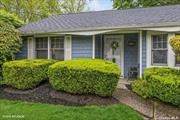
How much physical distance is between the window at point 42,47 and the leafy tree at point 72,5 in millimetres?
20499

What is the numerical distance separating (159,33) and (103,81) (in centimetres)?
385

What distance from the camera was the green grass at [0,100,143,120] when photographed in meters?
8.14

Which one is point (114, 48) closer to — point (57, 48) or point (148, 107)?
point (57, 48)

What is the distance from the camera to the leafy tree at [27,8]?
30.8m

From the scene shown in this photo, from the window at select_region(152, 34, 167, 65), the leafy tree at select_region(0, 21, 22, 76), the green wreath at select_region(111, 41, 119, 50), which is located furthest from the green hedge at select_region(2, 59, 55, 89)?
the window at select_region(152, 34, 167, 65)

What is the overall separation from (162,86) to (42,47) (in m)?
8.36

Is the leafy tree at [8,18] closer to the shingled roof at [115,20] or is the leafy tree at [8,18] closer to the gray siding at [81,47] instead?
the shingled roof at [115,20]

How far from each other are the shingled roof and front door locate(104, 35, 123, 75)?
3.11 feet

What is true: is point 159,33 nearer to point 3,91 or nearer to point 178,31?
point 178,31

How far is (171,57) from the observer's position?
12047mm

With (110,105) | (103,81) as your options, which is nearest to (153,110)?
(110,105)

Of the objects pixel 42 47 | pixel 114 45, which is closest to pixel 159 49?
pixel 114 45

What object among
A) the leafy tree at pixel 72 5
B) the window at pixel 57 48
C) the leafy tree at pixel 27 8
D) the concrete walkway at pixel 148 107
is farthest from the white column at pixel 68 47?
the leafy tree at pixel 72 5

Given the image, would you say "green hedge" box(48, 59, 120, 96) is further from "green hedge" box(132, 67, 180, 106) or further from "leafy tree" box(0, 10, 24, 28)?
"leafy tree" box(0, 10, 24, 28)
